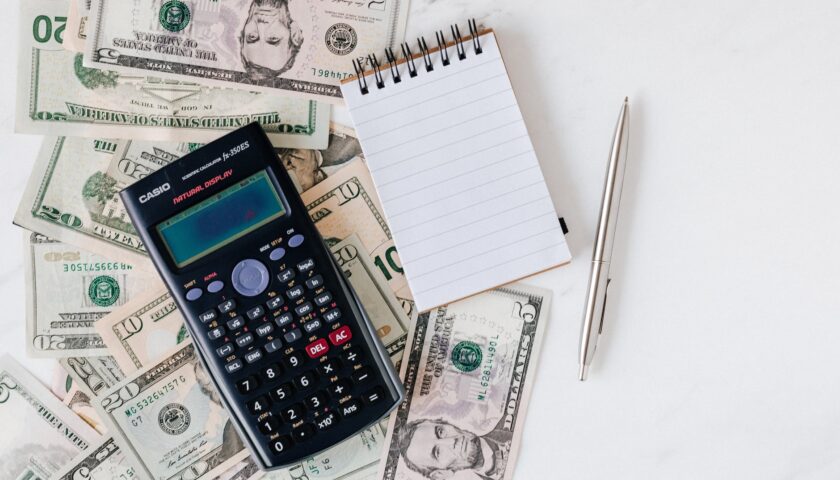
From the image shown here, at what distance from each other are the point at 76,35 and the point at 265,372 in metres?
0.34

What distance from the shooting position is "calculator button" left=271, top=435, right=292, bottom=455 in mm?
622

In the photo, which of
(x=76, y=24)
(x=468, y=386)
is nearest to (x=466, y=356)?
(x=468, y=386)

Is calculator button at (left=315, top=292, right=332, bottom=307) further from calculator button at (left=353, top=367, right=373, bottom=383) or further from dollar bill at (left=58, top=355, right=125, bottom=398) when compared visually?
dollar bill at (left=58, top=355, right=125, bottom=398)

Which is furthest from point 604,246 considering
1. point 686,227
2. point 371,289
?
point 371,289

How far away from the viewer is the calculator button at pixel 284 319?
2.02 feet

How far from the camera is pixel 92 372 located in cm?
68

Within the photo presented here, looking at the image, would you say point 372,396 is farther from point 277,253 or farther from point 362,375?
point 277,253

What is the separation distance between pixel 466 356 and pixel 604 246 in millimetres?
161

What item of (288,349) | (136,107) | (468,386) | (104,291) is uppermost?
(136,107)

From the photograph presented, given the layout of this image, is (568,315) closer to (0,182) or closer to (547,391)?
(547,391)

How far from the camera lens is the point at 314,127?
2.17 ft

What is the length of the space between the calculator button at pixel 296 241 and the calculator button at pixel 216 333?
9 centimetres

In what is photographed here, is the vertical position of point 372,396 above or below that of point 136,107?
below

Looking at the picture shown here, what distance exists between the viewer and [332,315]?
62 centimetres
